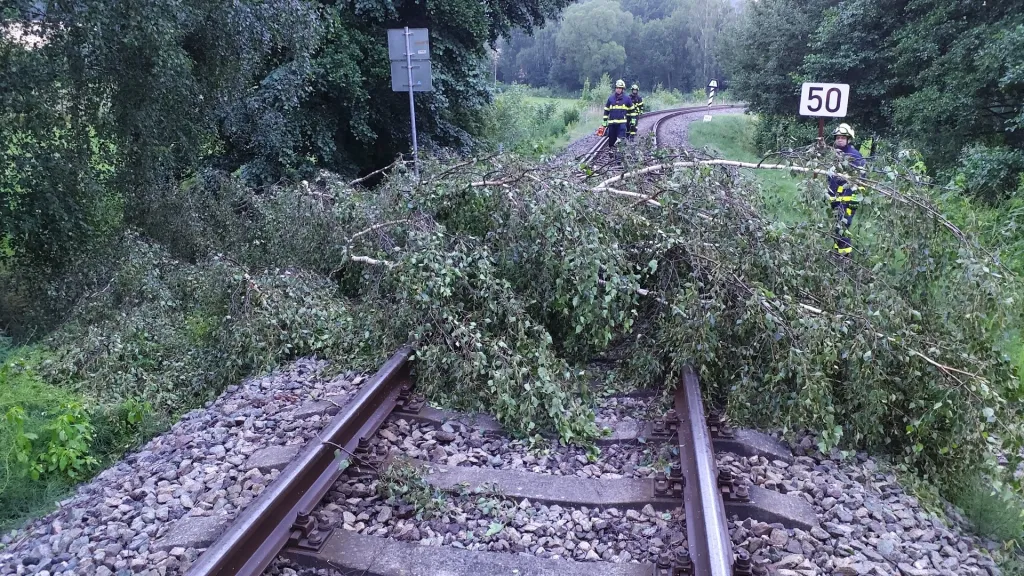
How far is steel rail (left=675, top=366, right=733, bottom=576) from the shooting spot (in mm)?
3098

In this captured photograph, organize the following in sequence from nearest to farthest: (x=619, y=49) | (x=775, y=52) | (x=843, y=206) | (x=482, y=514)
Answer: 1. (x=482, y=514)
2. (x=843, y=206)
3. (x=775, y=52)
4. (x=619, y=49)

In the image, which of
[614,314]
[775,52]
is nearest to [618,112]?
[775,52]

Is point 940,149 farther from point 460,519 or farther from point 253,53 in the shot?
point 460,519

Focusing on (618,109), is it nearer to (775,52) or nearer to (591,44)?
(775,52)

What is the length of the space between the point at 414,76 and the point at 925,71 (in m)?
11.6

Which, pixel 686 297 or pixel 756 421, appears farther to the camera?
pixel 686 297

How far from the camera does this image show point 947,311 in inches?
196

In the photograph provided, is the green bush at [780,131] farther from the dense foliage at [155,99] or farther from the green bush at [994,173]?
the dense foliage at [155,99]

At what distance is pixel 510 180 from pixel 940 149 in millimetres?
12384

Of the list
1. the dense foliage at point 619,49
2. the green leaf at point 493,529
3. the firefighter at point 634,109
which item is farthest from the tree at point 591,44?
the green leaf at point 493,529

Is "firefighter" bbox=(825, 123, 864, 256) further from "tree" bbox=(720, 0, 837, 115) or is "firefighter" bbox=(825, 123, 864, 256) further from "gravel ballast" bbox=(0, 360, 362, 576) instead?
"tree" bbox=(720, 0, 837, 115)

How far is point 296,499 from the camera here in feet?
12.0

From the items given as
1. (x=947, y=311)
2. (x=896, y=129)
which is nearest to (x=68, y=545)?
(x=947, y=311)

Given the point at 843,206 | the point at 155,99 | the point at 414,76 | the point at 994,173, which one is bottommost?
the point at 994,173
